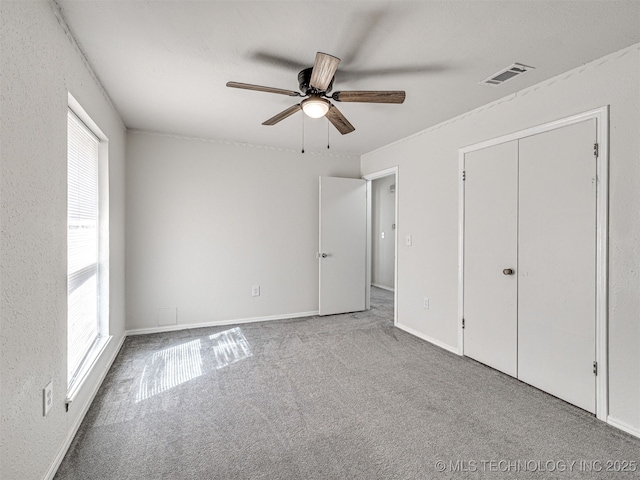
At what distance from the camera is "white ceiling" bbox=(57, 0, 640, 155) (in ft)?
5.48

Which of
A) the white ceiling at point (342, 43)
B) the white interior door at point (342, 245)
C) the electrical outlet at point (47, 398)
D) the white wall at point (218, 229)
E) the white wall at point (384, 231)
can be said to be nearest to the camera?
the electrical outlet at point (47, 398)

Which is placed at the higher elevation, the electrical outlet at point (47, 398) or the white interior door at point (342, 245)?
the white interior door at point (342, 245)

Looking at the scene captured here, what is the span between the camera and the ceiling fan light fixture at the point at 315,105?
2.15 meters

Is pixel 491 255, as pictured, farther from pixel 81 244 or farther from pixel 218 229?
pixel 81 244

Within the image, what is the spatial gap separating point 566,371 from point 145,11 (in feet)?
11.3

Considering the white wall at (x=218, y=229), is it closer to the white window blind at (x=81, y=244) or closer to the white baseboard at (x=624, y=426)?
the white window blind at (x=81, y=244)

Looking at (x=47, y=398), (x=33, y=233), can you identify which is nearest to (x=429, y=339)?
(x=47, y=398)

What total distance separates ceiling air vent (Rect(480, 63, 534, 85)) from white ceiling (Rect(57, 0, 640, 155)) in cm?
6

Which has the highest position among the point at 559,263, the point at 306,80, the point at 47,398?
the point at 306,80

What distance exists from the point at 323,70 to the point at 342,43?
0.92 feet

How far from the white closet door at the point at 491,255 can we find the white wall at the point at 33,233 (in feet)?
10.2

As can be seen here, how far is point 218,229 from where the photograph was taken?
13.5 ft

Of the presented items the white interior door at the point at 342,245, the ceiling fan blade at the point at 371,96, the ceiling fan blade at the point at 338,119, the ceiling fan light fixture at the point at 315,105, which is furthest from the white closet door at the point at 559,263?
the white interior door at the point at 342,245

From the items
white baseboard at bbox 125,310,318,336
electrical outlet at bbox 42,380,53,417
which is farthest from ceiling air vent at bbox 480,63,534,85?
white baseboard at bbox 125,310,318,336
